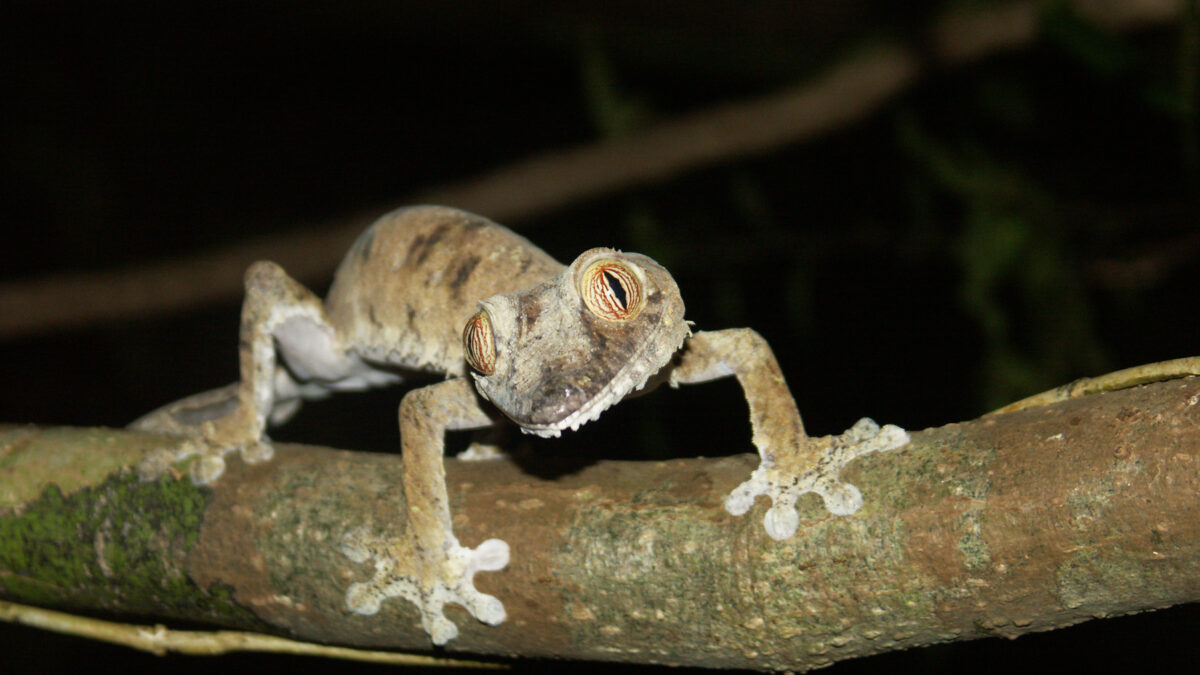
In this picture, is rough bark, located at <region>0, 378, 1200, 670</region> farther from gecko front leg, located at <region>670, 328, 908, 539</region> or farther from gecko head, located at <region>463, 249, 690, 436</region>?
gecko head, located at <region>463, 249, 690, 436</region>

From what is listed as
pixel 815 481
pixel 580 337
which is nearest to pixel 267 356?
pixel 580 337

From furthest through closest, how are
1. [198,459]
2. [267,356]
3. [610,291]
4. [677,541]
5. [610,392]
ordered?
[267,356], [198,459], [610,291], [610,392], [677,541]

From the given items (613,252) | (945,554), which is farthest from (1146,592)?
(613,252)

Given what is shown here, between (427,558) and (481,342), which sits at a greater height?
(481,342)

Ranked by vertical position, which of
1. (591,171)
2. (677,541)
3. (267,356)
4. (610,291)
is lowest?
(677,541)

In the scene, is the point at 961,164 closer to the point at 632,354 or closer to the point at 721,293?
the point at 721,293

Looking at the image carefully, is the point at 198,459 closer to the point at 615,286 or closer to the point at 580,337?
the point at 580,337
